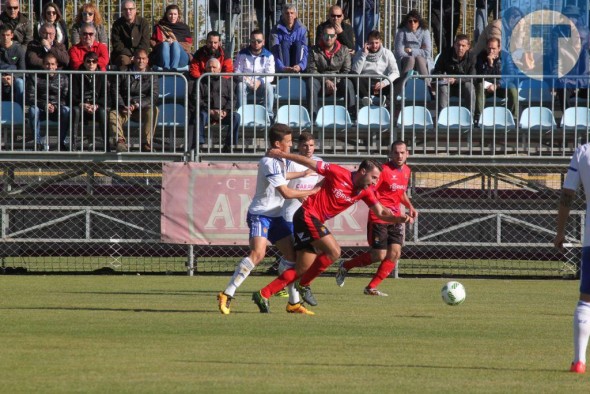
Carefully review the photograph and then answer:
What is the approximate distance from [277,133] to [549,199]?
876cm

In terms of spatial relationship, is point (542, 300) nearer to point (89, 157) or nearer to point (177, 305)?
point (177, 305)

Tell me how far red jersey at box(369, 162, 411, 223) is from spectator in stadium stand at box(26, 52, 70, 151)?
18.3ft

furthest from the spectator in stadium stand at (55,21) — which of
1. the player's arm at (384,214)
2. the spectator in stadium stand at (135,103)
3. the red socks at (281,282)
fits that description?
the red socks at (281,282)

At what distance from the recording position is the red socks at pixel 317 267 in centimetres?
1325

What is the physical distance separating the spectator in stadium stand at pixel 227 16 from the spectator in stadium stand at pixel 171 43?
3.38ft

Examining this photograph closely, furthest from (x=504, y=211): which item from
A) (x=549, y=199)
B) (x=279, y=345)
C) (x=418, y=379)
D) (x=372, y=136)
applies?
(x=418, y=379)

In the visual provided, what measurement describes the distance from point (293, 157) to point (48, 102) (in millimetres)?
7839

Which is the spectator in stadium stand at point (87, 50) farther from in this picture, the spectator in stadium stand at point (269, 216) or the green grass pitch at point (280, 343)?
the spectator in stadium stand at point (269, 216)

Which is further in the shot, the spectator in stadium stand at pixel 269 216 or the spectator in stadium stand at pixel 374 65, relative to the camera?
the spectator in stadium stand at pixel 374 65

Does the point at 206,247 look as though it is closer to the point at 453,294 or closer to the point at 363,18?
the point at 363,18

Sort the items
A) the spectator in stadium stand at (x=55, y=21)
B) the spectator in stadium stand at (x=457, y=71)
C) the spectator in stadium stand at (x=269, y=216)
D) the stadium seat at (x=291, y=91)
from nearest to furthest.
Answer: the spectator in stadium stand at (x=269, y=216), the spectator in stadium stand at (x=457, y=71), the stadium seat at (x=291, y=91), the spectator in stadium stand at (x=55, y=21)

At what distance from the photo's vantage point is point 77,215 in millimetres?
20000

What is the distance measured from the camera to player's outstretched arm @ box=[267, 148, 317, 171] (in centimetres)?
1251

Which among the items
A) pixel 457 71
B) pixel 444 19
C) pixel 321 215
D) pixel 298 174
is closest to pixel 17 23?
pixel 457 71
